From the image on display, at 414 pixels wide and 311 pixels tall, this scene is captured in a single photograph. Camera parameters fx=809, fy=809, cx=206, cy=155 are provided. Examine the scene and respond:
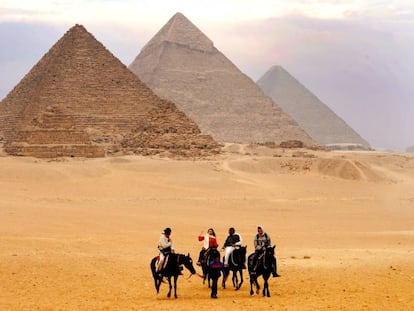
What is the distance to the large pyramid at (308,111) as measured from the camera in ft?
455

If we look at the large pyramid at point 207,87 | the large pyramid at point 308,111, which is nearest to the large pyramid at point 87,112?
the large pyramid at point 207,87

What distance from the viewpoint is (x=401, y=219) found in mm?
27469

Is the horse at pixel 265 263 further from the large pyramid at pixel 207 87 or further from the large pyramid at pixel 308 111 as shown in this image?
the large pyramid at pixel 308 111

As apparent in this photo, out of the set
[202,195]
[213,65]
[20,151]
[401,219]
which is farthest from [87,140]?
[213,65]

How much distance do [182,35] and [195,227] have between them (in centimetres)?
9803

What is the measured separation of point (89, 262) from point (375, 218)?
15297mm

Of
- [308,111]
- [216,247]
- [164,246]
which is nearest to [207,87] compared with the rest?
[308,111]

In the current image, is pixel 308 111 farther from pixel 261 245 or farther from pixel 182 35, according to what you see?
pixel 261 245

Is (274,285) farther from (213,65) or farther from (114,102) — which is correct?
(213,65)

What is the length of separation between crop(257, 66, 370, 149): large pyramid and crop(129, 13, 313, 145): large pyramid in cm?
2023

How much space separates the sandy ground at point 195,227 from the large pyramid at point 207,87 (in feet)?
186

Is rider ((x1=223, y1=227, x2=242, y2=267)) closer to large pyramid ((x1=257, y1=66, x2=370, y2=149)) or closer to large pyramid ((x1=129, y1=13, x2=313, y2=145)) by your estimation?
large pyramid ((x1=129, y1=13, x2=313, y2=145))

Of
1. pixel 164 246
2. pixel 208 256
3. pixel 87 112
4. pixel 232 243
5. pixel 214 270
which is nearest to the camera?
pixel 164 246

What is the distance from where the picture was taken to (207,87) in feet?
383
